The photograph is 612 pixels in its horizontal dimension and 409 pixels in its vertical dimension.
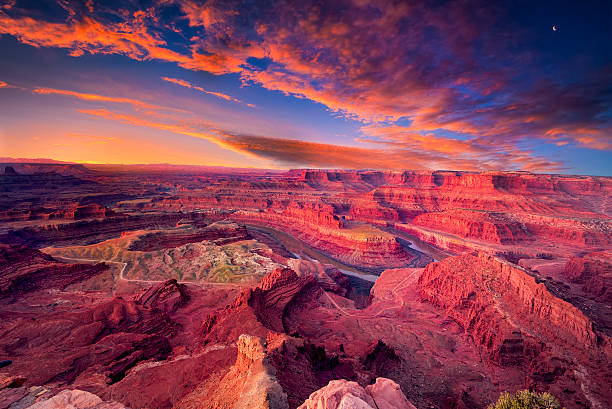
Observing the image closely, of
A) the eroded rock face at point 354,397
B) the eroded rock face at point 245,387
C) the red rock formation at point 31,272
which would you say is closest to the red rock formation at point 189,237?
the red rock formation at point 31,272

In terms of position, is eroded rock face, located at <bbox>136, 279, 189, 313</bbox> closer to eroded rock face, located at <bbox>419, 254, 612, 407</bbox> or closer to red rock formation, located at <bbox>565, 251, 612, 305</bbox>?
eroded rock face, located at <bbox>419, 254, 612, 407</bbox>

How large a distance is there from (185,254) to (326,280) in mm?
27088

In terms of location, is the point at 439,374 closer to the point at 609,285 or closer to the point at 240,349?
the point at 240,349

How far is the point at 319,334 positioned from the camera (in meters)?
20.5

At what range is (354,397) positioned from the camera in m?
5.94

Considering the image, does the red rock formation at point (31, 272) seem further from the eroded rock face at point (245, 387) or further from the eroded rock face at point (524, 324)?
the eroded rock face at point (524, 324)

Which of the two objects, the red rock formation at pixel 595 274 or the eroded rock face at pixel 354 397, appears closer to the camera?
the eroded rock face at pixel 354 397

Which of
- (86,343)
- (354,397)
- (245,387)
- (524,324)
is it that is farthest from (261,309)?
(524,324)

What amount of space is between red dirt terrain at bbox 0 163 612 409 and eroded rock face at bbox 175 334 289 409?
0.23 ft

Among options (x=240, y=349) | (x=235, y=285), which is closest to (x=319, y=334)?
(x=240, y=349)

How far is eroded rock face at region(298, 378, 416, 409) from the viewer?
19.2ft

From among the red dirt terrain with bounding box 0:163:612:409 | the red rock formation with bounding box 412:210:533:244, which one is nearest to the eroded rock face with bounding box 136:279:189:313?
the red dirt terrain with bounding box 0:163:612:409

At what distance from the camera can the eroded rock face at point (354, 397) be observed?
586 centimetres

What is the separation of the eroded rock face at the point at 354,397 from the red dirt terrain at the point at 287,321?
1.8 inches
